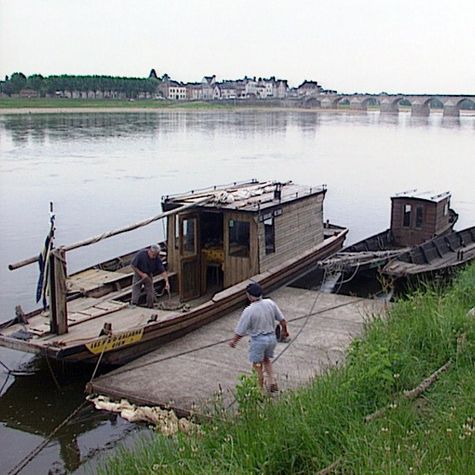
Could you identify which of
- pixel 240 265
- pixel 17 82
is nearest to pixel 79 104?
pixel 17 82

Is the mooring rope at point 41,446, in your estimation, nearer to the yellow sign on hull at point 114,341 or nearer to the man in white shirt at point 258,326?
the yellow sign on hull at point 114,341

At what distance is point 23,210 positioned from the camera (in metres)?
28.6

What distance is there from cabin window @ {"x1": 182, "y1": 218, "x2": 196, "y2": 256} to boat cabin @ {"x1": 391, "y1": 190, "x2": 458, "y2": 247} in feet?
25.1

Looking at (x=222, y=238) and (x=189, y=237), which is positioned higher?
(x=189, y=237)

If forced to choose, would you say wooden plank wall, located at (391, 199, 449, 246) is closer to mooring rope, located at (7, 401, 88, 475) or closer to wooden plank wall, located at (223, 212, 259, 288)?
wooden plank wall, located at (223, 212, 259, 288)

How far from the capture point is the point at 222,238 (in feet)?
49.5

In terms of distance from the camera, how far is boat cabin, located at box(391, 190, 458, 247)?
771 inches

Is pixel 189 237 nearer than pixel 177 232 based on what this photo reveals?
No

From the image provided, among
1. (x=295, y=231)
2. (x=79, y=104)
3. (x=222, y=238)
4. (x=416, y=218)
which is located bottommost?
(x=416, y=218)

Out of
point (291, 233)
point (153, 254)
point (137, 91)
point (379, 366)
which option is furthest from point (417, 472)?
point (137, 91)

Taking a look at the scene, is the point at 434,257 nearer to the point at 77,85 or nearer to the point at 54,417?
the point at 54,417

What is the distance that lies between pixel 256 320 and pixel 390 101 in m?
148

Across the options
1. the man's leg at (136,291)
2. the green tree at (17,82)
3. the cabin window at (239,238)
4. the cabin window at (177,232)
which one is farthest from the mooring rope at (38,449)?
the green tree at (17,82)

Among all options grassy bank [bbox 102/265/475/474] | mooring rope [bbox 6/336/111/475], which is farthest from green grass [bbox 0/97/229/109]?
grassy bank [bbox 102/265/475/474]
